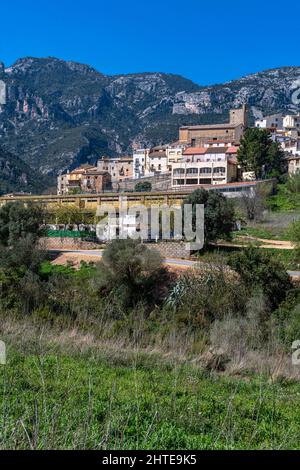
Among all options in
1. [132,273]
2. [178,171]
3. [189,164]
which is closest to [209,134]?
[189,164]

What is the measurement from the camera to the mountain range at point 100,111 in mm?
125188

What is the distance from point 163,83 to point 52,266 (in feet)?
566

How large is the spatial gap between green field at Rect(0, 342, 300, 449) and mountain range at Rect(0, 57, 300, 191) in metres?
93.8

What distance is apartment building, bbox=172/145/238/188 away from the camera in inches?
2069

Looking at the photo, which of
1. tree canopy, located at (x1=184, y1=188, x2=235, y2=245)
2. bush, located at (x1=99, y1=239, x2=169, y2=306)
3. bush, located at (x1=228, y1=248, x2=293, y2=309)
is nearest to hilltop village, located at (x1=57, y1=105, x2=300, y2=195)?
tree canopy, located at (x1=184, y1=188, x2=235, y2=245)

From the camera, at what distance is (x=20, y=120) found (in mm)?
156000

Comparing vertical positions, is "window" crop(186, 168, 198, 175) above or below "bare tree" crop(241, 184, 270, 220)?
above

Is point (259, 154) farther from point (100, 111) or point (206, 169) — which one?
point (100, 111)

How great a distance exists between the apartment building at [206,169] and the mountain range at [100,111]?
51.4 metres

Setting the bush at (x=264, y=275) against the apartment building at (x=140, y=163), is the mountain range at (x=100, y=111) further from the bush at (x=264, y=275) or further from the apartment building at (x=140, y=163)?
the bush at (x=264, y=275)

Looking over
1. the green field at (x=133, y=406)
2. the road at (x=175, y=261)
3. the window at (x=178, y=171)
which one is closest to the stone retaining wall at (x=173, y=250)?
the road at (x=175, y=261)

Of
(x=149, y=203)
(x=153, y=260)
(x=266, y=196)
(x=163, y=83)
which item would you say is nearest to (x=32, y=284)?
(x=153, y=260)

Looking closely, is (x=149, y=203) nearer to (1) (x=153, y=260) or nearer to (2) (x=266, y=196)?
(2) (x=266, y=196)

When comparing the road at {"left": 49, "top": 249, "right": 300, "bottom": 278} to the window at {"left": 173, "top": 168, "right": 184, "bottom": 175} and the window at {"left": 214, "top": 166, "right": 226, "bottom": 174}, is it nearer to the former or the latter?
the window at {"left": 173, "top": 168, "right": 184, "bottom": 175}
